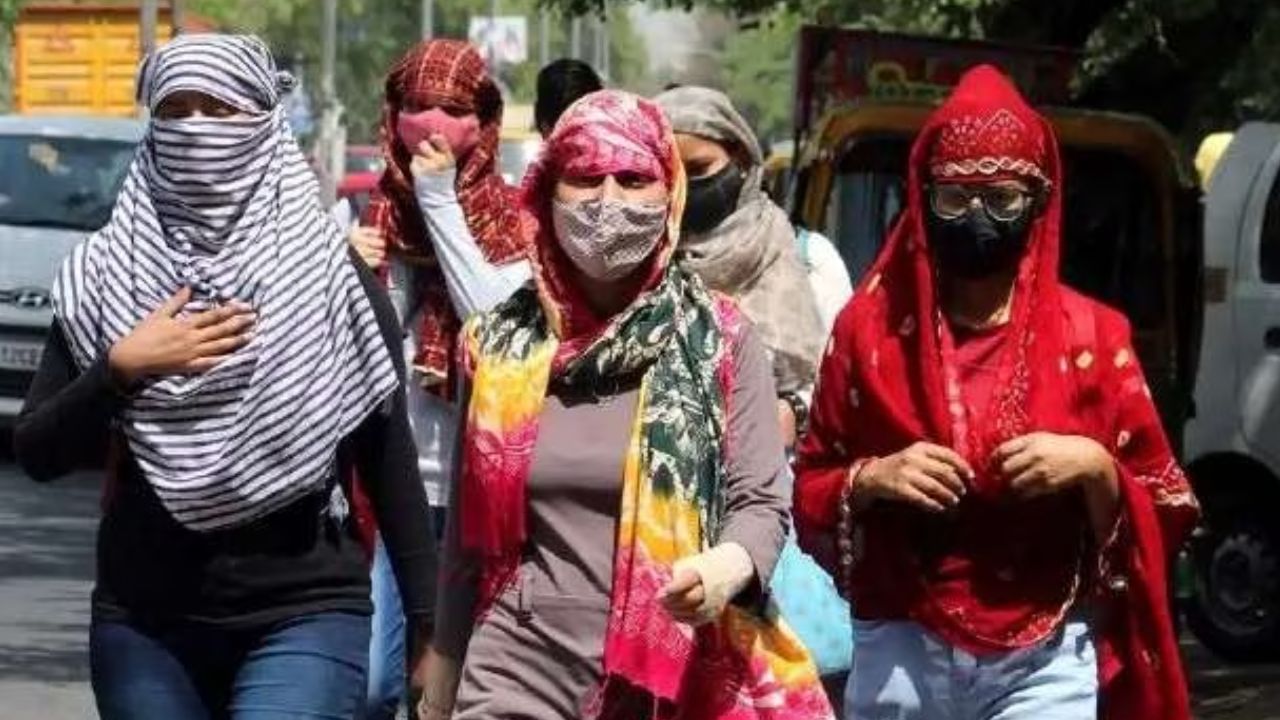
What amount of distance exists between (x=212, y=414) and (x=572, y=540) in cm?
56

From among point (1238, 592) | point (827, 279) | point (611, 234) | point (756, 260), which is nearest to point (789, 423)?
point (756, 260)

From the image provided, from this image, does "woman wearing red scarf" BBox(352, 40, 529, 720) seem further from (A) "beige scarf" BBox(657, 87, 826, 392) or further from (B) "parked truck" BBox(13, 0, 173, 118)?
(B) "parked truck" BBox(13, 0, 173, 118)

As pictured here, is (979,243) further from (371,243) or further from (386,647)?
(371,243)

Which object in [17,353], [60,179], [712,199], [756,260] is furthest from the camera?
[60,179]

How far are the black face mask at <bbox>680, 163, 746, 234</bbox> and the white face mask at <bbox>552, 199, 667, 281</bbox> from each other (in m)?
1.33

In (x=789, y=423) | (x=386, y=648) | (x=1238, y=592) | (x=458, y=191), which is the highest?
(x=458, y=191)

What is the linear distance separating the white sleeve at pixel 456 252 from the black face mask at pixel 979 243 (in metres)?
1.75

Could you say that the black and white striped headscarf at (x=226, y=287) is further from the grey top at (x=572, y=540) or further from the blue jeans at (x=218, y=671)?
the grey top at (x=572, y=540)

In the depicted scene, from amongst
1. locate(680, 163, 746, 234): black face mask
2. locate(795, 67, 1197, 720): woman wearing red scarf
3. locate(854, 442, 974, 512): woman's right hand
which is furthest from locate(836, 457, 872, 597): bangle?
locate(680, 163, 746, 234): black face mask

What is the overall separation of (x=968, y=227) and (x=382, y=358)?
3.03ft

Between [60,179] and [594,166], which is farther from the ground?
[594,166]

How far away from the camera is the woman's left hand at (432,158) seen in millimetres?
7332

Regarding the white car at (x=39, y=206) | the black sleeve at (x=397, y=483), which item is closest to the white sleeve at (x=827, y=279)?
the black sleeve at (x=397, y=483)

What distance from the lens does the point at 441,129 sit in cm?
743
